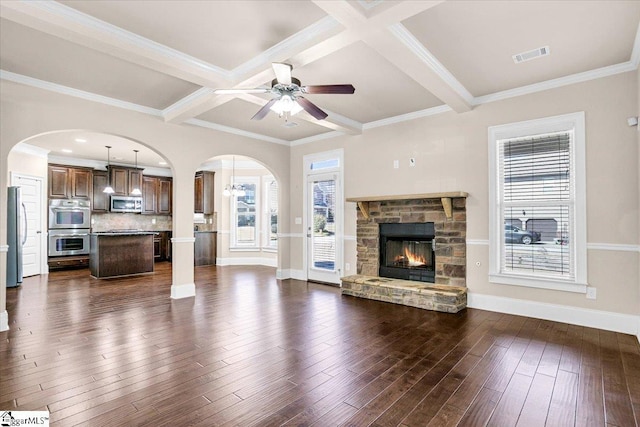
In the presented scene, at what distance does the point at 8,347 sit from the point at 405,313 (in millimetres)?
4239

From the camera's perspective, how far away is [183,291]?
5.39 m

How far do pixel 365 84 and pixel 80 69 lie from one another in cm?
321

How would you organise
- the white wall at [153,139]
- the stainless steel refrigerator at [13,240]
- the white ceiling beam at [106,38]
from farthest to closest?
the stainless steel refrigerator at [13,240] < the white wall at [153,139] < the white ceiling beam at [106,38]

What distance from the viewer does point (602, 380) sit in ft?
8.48

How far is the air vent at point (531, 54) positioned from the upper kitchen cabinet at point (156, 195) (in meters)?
9.63

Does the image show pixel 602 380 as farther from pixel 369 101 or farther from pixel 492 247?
pixel 369 101

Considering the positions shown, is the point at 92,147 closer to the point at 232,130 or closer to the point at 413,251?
the point at 232,130

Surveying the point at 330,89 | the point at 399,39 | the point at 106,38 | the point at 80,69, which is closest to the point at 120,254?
the point at 80,69

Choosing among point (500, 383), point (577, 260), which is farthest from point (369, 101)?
point (500, 383)

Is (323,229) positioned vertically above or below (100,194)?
below

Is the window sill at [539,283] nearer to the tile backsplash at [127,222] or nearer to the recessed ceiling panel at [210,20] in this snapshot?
the recessed ceiling panel at [210,20]

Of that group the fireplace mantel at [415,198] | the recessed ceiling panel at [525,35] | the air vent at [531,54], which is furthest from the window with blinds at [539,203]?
the air vent at [531,54]

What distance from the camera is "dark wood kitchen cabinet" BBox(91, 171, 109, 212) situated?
900 centimetres

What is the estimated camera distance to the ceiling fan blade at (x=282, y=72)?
2.86 meters
